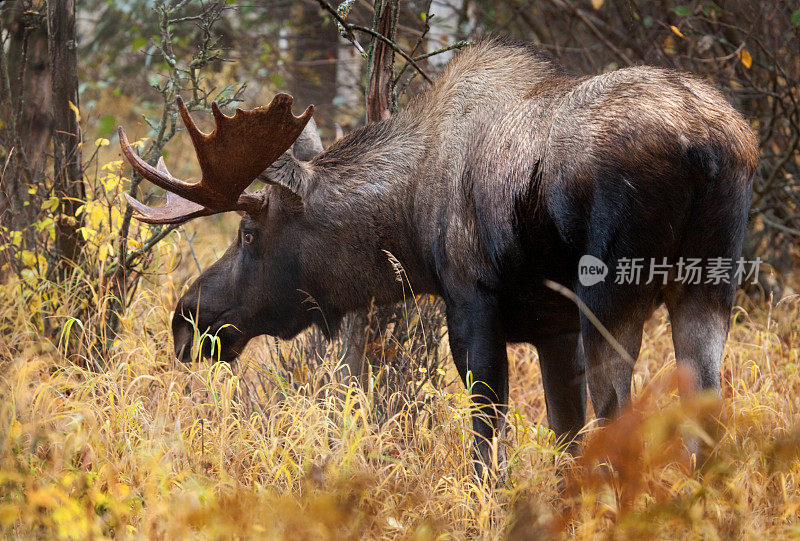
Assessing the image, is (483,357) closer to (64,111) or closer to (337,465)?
(337,465)

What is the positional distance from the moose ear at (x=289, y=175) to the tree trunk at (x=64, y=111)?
4.34 ft

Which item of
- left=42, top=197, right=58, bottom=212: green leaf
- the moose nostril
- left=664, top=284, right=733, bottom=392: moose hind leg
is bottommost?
the moose nostril

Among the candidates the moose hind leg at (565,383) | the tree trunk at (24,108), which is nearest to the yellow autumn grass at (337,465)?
the moose hind leg at (565,383)

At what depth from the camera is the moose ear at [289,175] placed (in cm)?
409

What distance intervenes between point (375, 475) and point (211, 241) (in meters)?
4.57

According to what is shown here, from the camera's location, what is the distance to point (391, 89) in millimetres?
4688

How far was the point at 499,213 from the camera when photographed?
3439mm

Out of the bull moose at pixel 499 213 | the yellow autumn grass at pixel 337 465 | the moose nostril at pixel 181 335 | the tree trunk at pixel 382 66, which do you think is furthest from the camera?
the tree trunk at pixel 382 66

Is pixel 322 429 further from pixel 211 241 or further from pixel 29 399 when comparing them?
pixel 211 241

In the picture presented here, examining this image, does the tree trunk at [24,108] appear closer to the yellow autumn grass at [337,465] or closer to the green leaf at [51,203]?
the green leaf at [51,203]

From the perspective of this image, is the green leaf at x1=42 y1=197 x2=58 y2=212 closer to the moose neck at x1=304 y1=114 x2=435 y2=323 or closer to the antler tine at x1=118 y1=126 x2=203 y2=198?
the antler tine at x1=118 y1=126 x2=203 y2=198

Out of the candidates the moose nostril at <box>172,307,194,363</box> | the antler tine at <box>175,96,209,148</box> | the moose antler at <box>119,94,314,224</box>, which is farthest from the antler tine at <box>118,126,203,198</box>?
the moose nostril at <box>172,307,194,363</box>

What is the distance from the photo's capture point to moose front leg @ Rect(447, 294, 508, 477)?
3.63 metres

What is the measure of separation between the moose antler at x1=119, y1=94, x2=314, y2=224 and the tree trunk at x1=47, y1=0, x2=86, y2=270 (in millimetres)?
792
